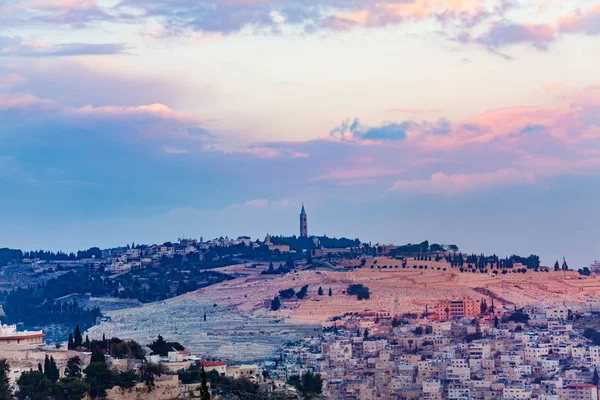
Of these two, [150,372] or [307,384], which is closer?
[150,372]

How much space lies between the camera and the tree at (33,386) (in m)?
50.5

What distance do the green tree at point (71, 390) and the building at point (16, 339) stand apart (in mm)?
6292

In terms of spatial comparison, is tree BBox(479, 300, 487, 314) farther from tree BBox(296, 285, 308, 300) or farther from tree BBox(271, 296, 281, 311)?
tree BBox(271, 296, 281, 311)

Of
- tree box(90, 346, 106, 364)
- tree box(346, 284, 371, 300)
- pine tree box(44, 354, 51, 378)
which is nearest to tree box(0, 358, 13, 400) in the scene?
pine tree box(44, 354, 51, 378)

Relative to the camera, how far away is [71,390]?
5150cm

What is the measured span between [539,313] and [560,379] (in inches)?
1262

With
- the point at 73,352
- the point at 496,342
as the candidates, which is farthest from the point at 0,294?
the point at 73,352

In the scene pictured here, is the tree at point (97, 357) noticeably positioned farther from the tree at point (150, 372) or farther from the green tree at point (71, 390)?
the green tree at point (71, 390)

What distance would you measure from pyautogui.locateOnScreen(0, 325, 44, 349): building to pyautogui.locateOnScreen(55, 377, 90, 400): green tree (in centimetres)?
629

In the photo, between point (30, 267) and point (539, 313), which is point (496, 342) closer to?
point (539, 313)

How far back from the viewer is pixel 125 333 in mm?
114000

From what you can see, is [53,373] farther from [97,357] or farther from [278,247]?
[278,247]

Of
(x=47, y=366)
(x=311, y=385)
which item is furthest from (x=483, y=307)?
(x=47, y=366)

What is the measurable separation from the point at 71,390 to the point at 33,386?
45.0 inches
